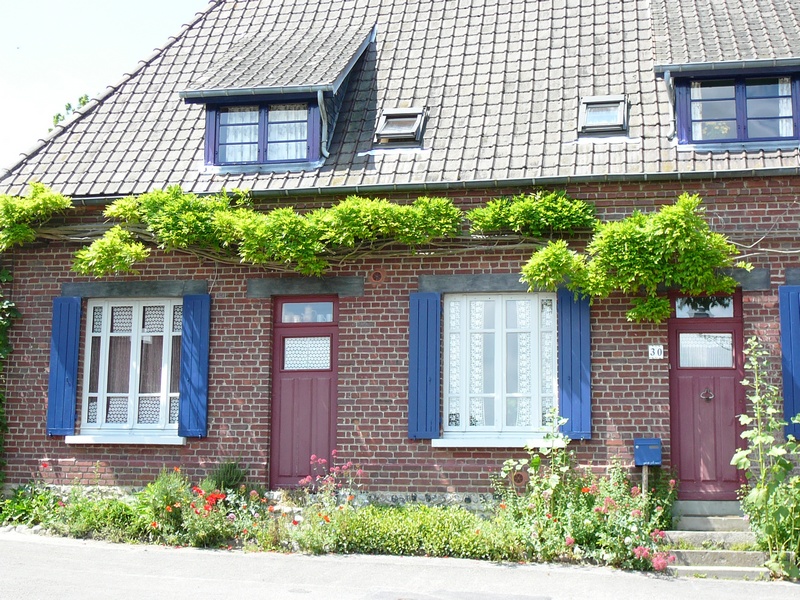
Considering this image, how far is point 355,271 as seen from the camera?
Answer: 12.1m

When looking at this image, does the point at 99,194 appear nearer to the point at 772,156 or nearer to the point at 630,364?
the point at 630,364

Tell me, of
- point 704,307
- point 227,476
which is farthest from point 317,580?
point 704,307

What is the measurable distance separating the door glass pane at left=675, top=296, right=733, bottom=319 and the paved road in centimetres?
333

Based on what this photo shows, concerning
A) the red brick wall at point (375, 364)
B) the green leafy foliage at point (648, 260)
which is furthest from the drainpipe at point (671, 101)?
the green leafy foliage at point (648, 260)

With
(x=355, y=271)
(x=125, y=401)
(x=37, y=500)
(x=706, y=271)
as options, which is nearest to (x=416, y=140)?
(x=355, y=271)

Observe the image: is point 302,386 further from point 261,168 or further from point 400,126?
point 400,126

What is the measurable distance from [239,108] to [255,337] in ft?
10.2

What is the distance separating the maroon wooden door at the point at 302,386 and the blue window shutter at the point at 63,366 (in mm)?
2553

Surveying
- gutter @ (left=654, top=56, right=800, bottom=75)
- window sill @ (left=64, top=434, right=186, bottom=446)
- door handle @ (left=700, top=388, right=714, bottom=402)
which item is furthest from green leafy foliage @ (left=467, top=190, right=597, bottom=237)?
window sill @ (left=64, top=434, right=186, bottom=446)

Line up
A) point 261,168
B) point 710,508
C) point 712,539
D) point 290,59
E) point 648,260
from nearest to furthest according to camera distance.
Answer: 1. point 712,539
2. point 648,260
3. point 710,508
4. point 261,168
5. point 290,59

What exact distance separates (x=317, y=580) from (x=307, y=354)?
379 centimetres

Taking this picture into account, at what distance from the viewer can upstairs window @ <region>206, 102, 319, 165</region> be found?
12.8m

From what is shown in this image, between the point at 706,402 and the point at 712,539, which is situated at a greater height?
the point at 706,402

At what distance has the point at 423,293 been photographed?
11789 mm
